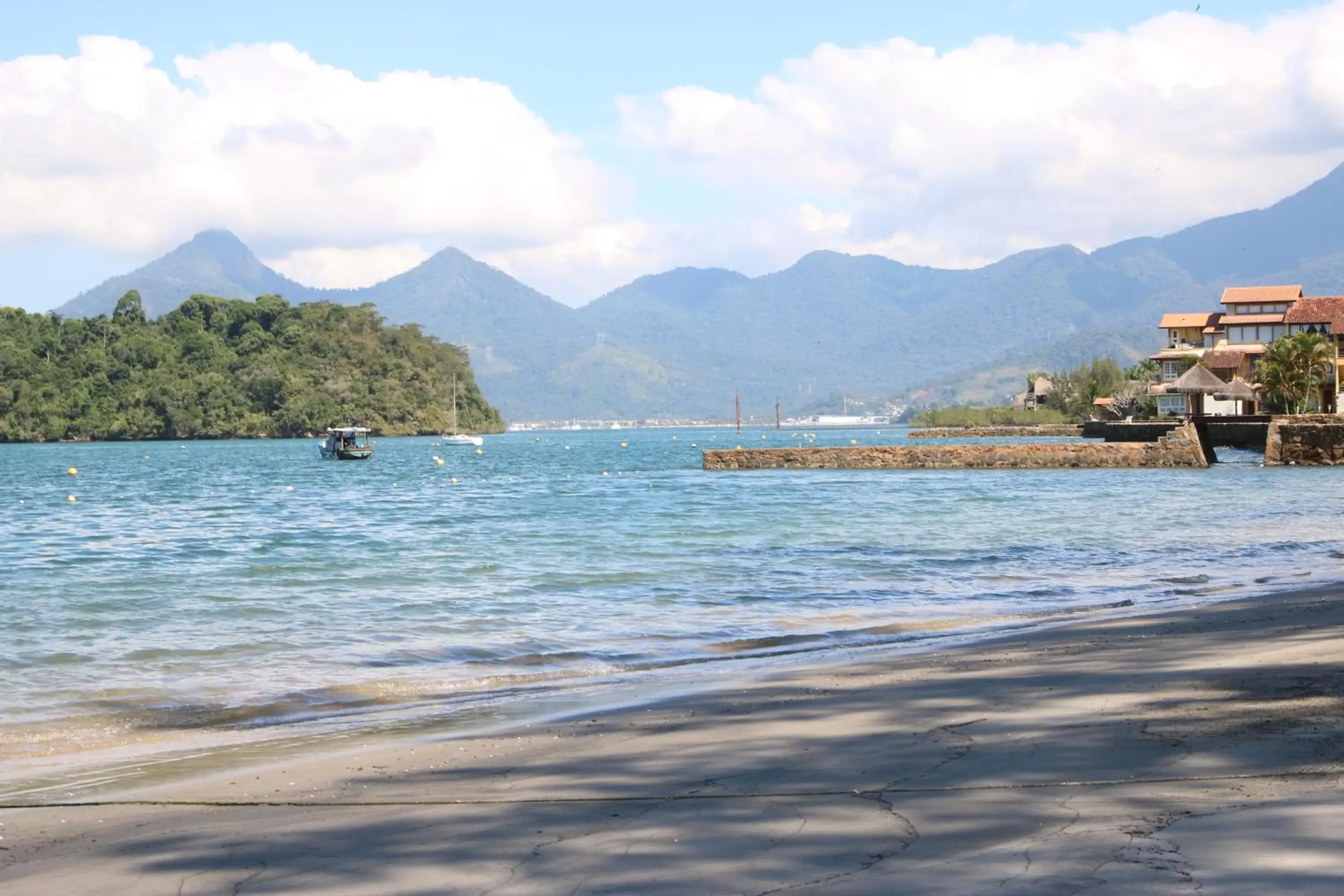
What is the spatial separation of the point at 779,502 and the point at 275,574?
865 inches

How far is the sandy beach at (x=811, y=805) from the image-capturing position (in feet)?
16.0

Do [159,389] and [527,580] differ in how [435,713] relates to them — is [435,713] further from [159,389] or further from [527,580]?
[159,389]

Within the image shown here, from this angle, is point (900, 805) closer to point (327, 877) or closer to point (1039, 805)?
point (1039, 805)

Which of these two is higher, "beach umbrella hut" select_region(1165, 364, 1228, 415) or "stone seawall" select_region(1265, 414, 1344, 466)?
"beach umbrella hut" select_region(1165, 364, 1228, 415)

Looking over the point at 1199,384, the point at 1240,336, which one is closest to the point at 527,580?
the point at 1199,384

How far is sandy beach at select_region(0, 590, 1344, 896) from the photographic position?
4.88m

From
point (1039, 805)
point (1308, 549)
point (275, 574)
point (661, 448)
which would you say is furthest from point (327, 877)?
point (661, 448)

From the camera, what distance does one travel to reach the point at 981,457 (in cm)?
7062

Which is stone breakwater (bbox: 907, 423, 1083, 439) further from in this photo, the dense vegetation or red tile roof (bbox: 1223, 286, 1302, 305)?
the dense vegetation

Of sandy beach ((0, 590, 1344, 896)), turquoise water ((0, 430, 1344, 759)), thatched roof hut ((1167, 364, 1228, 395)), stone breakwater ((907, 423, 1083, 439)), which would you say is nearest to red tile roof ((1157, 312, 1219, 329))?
stone breakwater ((907, 423, 1083, 439))

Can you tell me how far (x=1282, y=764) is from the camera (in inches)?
237

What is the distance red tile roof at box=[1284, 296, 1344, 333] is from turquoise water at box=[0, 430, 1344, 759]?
5088 centimetres

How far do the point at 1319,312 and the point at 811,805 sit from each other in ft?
335

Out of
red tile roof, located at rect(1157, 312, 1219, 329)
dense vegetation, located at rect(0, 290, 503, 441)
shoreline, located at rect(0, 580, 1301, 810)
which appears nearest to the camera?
shoreline, located at rect(0, 580, 1301, 810)
